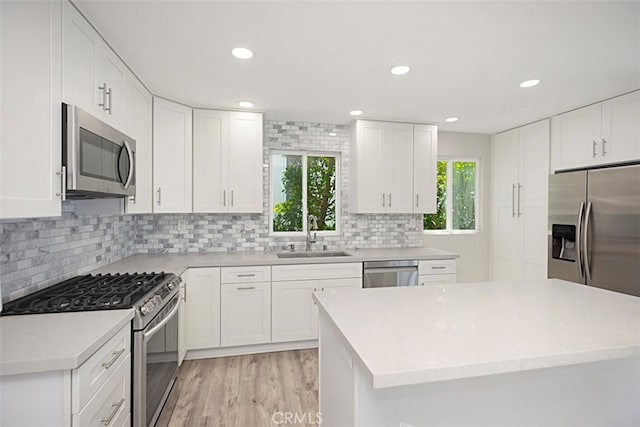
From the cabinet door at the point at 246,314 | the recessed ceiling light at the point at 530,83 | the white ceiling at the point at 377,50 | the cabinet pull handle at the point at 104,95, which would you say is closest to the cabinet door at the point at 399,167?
the white ceiling at the point at 377,50

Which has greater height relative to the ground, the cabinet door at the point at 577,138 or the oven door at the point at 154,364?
the cabinet door at the point at 577,138

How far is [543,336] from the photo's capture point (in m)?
1.15

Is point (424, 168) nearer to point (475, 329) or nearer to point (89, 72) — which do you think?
point (475, 329)

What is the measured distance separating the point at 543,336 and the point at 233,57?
89.7 inches

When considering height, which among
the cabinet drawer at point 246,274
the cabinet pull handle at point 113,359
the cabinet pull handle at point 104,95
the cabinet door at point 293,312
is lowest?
the cabinet door at point 293,312

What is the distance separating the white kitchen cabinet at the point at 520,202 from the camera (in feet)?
11.8

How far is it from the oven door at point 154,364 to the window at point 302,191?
5.66ft

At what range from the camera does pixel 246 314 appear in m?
3.00

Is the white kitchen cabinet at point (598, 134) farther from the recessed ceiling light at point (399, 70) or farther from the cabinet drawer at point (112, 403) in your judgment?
the cabinet drawer at point (112, 403)

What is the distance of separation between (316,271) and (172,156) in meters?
1.76

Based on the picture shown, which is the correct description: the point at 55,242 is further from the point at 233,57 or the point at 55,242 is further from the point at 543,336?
the point at 543,336

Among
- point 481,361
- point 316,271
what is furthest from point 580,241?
point 481,361

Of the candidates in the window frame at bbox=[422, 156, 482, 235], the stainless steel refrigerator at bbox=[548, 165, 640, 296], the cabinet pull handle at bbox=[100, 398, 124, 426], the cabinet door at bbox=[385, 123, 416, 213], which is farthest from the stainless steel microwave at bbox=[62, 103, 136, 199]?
the stainless steel refrigerator at bbox=[548, 165, 640, 296]

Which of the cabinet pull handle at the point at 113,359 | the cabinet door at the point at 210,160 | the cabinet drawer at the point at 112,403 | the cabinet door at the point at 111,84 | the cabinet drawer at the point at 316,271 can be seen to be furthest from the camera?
the cabinet door at the point at 210,160
